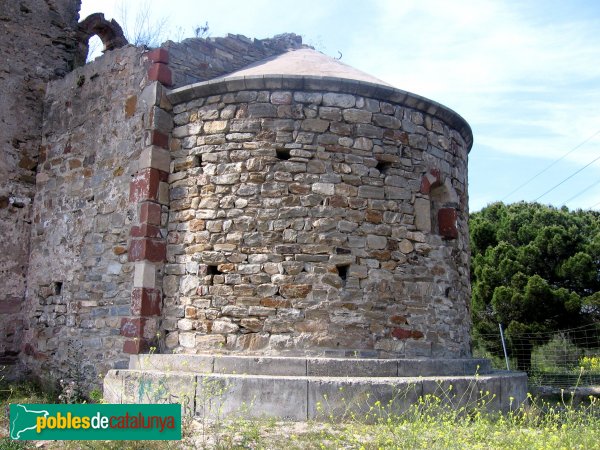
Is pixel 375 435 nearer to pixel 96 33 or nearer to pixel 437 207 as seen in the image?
pixel 437 207

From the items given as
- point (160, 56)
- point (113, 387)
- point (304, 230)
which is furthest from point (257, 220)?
point (160, 56)

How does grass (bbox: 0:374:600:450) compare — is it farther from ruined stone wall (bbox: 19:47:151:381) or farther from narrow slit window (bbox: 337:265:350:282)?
ruined stone wall (bbox: 19:47:151:381)

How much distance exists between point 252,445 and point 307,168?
3.07 metres

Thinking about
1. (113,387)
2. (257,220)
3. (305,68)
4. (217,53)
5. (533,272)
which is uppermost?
(217,53)

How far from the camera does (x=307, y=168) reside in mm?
6633

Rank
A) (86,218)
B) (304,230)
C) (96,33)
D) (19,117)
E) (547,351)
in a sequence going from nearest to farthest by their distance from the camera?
(304,230), (86,218), (19,117), (96,33), (547,351)

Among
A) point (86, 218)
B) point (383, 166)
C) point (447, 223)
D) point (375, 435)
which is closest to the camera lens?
point (375, 435)

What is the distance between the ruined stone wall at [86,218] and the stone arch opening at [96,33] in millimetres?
1141

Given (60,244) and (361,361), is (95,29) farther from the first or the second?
(361,361)

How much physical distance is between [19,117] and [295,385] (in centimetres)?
630

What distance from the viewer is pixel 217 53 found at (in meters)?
8.40

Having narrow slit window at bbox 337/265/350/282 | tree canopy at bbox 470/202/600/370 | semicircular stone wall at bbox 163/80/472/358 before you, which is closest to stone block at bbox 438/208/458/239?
semicircular stone wall at bbox 163/80/472/358

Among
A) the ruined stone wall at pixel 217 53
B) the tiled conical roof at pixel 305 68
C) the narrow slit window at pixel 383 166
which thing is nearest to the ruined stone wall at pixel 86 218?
the ruined stone wall at pixel 217 53

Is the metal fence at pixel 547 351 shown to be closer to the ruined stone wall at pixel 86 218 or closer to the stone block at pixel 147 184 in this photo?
the ruined stone wall at pixel 86 218
